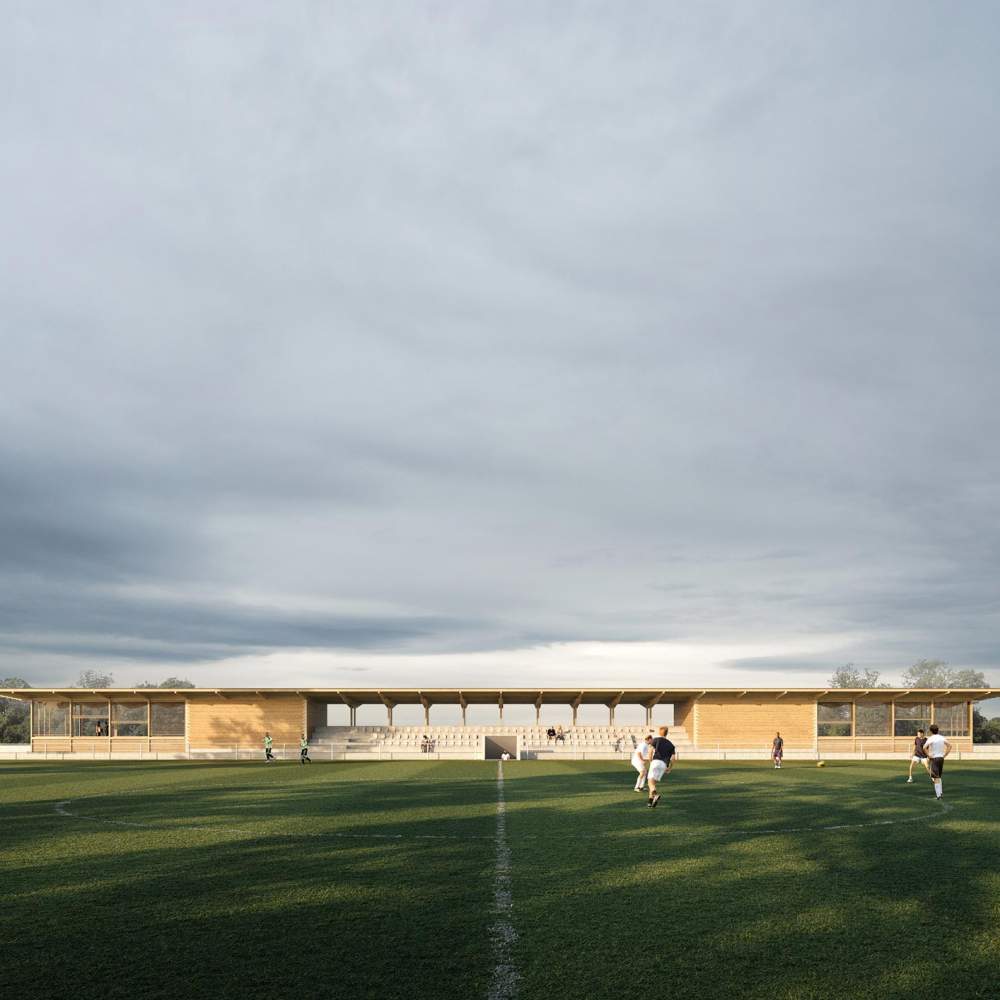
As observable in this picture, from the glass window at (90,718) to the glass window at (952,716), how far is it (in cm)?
5498

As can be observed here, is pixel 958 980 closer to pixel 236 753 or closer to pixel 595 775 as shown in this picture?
pixel 595 775

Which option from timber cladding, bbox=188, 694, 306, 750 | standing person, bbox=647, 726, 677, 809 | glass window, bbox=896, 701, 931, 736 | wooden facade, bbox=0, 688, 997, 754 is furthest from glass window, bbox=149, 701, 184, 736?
glass window, bbox=896, 701, 931, 736

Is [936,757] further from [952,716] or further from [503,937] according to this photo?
[952,716]

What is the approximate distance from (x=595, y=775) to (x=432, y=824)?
719 inches

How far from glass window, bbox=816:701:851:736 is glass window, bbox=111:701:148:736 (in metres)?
44.3

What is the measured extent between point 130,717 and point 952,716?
5444 centimetres

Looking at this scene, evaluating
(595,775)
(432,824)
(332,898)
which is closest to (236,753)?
(595,775)

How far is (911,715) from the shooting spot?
57812mm

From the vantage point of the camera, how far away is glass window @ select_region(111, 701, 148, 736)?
5928 centimetres

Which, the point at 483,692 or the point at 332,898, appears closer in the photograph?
the point at 332,898

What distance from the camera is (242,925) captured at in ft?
30.0

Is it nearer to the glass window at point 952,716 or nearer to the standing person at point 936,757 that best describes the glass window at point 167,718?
the standing person at point 936,757

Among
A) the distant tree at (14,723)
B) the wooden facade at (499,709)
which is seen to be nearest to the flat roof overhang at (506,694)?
the wooden facade at (499,709)

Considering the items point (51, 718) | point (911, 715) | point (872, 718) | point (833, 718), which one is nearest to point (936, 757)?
point (833, 718)
